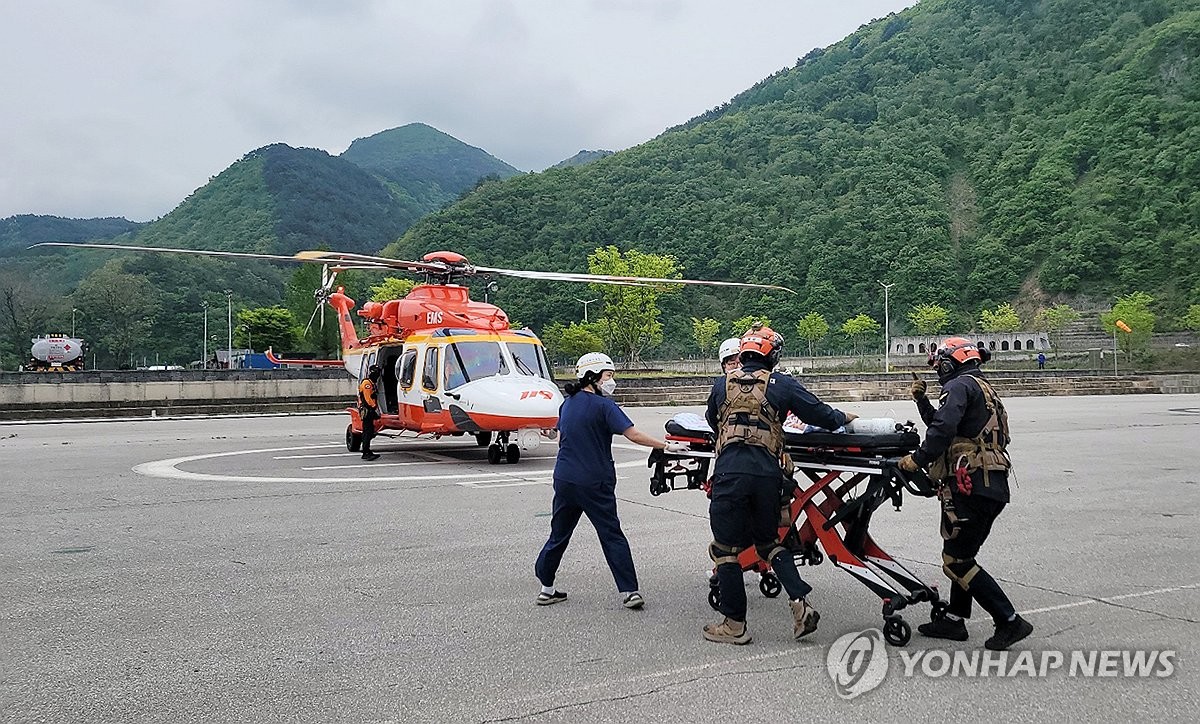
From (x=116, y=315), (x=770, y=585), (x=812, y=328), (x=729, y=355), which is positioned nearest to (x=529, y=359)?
(x=770, y=585)

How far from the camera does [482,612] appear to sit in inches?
226

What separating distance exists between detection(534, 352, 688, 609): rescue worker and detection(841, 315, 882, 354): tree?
86.8 metres

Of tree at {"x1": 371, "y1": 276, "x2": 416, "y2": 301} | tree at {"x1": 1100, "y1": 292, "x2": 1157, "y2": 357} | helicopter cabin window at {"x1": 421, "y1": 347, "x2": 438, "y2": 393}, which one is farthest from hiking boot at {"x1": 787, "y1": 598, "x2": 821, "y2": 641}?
tree at {"x1": 1100, "y1": 292, "x2": 1157, "y2": 357}

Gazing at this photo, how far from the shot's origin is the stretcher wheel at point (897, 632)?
4.96 meters

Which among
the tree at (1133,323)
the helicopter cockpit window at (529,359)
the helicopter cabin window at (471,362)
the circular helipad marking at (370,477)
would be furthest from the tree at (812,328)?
the circular helipad marking at (370,477)

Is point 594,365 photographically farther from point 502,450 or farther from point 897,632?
point 502,450

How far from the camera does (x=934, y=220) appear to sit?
4508 inches

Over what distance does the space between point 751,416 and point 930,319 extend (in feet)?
306

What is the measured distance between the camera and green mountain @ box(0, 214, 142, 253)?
178 metres

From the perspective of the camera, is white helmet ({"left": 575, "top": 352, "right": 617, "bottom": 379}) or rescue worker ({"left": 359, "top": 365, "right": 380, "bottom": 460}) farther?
rescue worker ({"left": 359, "top": 365, "right": 380, "bottom": 460})

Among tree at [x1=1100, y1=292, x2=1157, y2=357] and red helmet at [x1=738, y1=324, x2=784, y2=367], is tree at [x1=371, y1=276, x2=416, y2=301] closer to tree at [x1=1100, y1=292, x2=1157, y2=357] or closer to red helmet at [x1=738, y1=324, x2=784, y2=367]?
tree at [x1=1100, y1=292, x2=1157, y2=357]

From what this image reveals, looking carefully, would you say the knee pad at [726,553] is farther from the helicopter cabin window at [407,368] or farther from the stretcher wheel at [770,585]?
the helicopter cabin window at [407,368]

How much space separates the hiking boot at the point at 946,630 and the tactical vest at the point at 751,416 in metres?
1.26

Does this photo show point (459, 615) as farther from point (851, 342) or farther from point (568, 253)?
point (568, 253)
